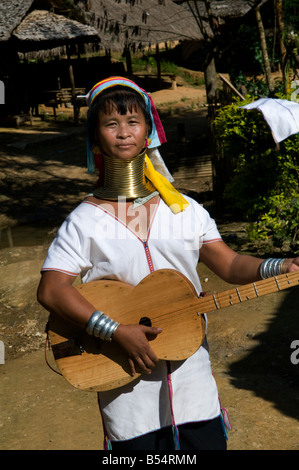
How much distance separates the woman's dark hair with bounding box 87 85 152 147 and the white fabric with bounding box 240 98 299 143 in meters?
4.37

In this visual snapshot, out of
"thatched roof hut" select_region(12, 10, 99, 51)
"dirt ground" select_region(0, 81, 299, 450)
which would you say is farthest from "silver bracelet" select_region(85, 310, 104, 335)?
"thatched roof hut" select_region(12, 10, 99, 51)

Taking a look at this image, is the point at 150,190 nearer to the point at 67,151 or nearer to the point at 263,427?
the point at 263,427

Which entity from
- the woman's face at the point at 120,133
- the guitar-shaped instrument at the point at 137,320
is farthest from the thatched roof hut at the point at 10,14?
the guitar-shaped instrument at the point at 137,320

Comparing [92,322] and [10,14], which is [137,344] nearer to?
[92,322]

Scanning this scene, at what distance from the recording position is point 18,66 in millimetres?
21812

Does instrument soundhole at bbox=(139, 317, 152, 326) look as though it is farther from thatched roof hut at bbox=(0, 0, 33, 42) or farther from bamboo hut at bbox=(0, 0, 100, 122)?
thatched roof hut at bbox=(0, 0, 33, 42)

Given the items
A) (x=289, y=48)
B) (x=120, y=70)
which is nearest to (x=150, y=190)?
(x=289, y=48)

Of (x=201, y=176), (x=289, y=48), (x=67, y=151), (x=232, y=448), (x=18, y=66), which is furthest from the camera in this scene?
(x=18, y=66)

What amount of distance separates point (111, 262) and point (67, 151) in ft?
46.9

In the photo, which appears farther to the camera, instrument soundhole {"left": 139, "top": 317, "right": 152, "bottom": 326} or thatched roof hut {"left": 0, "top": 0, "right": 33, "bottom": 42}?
thatched roof hut {"left": 0, "top": 0, "right": 33, "bottom": 42}

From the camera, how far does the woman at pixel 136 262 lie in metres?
2.32

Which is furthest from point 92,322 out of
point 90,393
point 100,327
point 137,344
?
point 90,393

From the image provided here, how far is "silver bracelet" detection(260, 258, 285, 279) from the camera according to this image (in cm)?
236

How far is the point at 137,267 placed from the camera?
2.43 m
